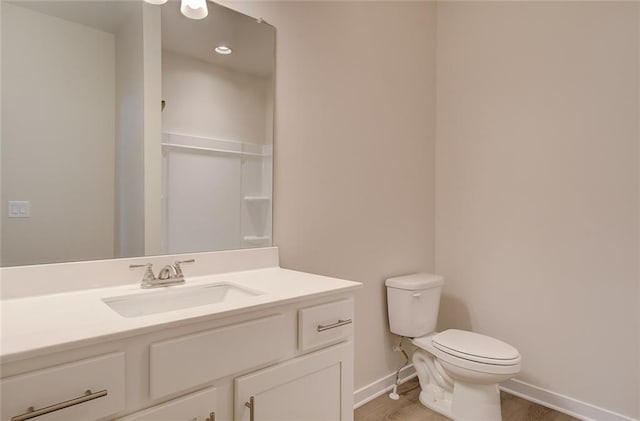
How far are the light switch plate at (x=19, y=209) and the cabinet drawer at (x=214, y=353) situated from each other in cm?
65

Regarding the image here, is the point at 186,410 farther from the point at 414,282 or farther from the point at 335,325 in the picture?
the point at 414,282

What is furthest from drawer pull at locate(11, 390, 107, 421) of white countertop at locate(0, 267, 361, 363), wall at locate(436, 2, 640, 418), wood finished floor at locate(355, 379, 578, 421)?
wall at locate(436, 2, 640, 418)

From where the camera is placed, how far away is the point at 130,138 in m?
1.32

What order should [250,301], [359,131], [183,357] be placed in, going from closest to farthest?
1. [183,357]
2. [250,301]
3. [359,131]

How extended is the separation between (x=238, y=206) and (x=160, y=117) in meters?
0.46

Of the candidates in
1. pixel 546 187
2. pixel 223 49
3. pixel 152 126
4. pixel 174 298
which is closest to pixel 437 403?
pixel 546 187

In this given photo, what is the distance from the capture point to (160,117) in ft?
4.61

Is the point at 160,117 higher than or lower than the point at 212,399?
higher

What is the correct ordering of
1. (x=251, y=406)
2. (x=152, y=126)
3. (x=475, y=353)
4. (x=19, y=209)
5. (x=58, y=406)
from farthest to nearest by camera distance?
1. (x=475, y=353)
2. (x=152, y=126)
3. (x=19, y=209)
4. (x=251, y=406)
5. (x=58, y=406)

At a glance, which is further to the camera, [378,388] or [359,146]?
[378,388]

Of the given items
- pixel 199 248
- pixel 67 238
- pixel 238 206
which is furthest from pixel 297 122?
pixel 67 238

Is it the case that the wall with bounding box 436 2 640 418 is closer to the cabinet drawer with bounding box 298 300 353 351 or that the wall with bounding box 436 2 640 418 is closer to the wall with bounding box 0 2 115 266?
the cabinet drawer with bounding box 298 300 353 351

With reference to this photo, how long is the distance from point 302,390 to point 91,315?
2.05ft

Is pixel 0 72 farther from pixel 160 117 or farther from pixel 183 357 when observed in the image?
pixel 183 357
